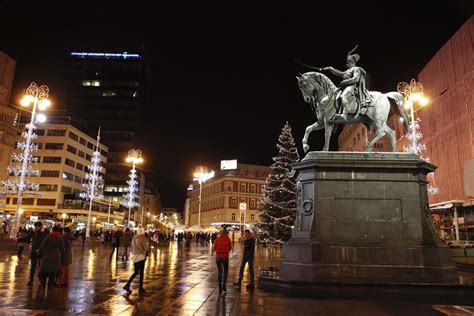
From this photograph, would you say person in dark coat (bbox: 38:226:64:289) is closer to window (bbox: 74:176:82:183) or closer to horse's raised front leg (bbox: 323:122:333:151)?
horse's raised front leg (bbox: 323:122:333:151)

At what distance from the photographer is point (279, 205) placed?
3275 cm

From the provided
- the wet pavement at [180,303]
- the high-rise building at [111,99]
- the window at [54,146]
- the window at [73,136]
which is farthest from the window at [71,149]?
the wet pavement at [180,303]

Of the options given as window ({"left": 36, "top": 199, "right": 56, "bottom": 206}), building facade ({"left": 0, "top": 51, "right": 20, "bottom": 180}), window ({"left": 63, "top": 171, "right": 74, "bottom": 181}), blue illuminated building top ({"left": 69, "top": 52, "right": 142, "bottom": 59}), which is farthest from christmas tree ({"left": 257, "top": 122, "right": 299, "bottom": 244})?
blue illuminated building top ({"left": 69, "top": 52, "right": 142, "bottom": 59})

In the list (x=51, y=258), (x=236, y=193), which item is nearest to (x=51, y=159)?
(x=236, y=193)

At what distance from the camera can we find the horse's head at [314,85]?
12340mm

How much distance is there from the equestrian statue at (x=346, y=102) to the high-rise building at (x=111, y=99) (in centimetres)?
9762

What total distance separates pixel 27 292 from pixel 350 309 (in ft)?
24.3

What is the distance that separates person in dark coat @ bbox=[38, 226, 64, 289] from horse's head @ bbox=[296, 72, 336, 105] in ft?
27.5

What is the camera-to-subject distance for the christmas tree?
32.5 metres

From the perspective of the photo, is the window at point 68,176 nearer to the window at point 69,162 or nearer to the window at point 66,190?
the window at point 69,162

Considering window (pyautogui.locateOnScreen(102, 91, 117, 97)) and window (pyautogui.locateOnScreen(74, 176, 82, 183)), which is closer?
window (pyautogui.locateOnScreen(74, 176, 82, 183))

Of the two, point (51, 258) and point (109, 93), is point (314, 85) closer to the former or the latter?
point (51, 258)

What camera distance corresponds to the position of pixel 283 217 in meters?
32.5

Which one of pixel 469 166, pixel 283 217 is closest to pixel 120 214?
A: pixel 283 217
